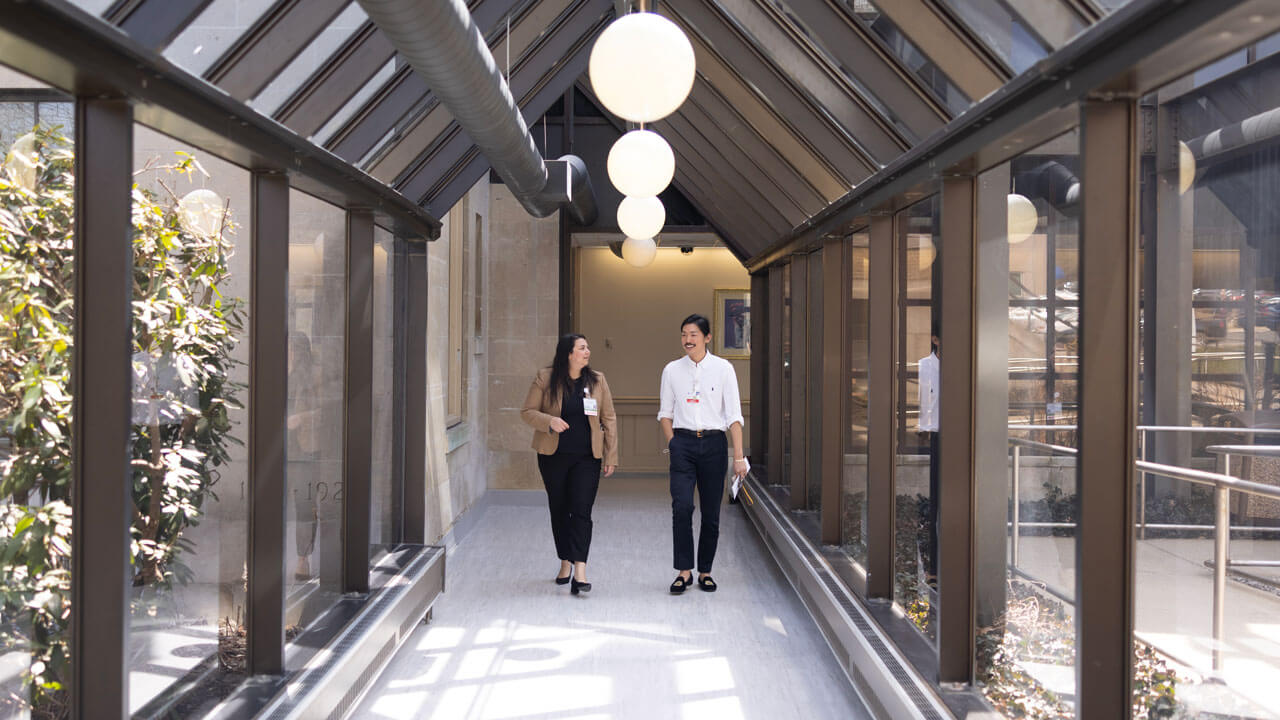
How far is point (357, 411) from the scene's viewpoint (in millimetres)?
5016

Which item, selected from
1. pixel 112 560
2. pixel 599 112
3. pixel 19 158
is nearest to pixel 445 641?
pixel 112 560

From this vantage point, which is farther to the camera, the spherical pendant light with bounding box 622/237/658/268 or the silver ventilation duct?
the spherical pendant light with bounding box 622/237/658/268

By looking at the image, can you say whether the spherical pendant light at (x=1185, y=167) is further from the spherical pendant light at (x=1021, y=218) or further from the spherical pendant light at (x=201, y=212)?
the spherical pendant light at (x=201, y=212)

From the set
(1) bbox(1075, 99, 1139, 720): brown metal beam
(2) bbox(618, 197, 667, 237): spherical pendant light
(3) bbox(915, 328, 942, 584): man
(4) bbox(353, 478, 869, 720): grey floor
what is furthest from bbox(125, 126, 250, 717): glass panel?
(2) bbox(618, 197, 667, 237): spherical pendant light

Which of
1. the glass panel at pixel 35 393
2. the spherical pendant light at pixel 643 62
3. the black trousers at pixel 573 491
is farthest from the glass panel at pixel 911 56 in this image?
the black trousers at pixel 573 491

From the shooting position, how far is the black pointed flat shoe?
6.35m

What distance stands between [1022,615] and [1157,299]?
1.19 metres

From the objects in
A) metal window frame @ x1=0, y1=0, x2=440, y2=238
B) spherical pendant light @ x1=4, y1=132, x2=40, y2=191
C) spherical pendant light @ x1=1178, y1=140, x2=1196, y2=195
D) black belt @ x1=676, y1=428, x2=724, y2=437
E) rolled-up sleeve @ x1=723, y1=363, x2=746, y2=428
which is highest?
metal window frame @ x1=0, y1=0, x2=440, y2=238

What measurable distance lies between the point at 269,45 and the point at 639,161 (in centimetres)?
168

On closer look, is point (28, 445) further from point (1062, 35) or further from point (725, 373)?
point (725, 373)

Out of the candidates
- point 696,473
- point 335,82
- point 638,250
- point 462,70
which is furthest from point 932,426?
point 638,250

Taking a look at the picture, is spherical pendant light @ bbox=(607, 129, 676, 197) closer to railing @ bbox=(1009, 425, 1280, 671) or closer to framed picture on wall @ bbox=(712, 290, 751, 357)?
railing @ bbox=(1009, 425, 1280, 671)

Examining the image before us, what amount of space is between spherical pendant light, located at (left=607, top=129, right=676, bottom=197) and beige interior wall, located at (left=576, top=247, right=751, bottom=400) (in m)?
8.81

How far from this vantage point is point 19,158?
7.48ft
